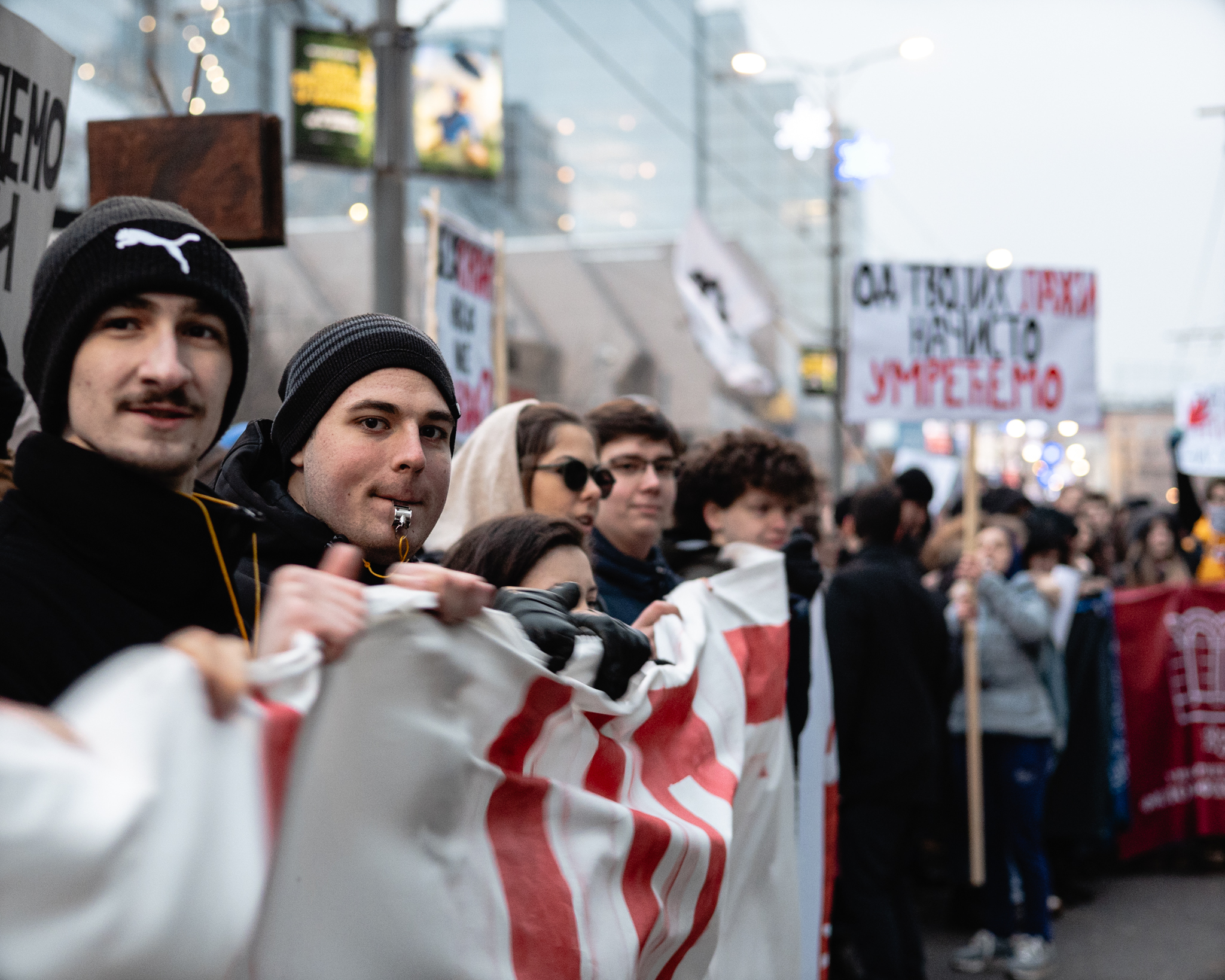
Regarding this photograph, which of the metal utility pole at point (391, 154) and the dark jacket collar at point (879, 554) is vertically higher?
the metal utility pole at point (391, 154)

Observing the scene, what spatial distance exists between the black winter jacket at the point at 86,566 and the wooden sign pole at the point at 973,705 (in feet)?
17.0

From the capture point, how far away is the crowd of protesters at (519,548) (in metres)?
1.51

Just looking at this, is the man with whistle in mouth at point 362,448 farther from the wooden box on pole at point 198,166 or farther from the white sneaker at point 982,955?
the white sneaker at point 982,955

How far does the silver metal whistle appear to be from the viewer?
228 cm

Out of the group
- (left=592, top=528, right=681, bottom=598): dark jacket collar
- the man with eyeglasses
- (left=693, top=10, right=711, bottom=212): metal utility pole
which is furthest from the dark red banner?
(left=693, top=10, right=711, bottom=212): metal utility pole

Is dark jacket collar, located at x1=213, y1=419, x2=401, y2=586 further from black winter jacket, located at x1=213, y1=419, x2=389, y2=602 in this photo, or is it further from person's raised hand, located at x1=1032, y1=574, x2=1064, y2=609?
person's raised hand, located at x1=1032, y1=574, x2=1064, y2=609

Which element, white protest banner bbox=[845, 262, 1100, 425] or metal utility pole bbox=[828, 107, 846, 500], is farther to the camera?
metal utility pole bbox=[828, 107, 846, 500]

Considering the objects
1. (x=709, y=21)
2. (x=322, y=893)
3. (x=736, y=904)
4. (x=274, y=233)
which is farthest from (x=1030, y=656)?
(x=709, y=21)

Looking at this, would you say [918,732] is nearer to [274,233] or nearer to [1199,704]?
[274,233]

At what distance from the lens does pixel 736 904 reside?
9.78 feet

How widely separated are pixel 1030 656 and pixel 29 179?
519 cm

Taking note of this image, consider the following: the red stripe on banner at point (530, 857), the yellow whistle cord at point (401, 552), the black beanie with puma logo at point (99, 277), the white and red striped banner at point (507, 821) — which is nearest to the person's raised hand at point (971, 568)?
the white and red striped banner at point (507, 821)

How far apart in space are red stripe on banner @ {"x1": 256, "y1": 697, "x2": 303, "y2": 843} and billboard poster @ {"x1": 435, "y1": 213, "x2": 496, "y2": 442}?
14.4 feet

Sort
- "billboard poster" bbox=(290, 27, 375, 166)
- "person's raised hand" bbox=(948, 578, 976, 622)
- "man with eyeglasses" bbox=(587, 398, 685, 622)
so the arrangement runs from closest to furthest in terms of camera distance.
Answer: "man with eyeglasses" bbox=(587, 398, 685, 622) < "person's raised hand" bbox=(948, 578, 976, 622) < "billboard poster" bbox=(290, 27, 375, 166)
